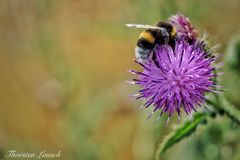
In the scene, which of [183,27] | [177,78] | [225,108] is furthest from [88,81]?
[177,78]

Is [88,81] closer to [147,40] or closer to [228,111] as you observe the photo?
[228,111]

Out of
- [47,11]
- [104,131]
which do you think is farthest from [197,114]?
[104,131]

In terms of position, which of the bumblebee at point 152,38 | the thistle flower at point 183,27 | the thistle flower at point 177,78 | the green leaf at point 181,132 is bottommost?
the green leaf at point 181,132

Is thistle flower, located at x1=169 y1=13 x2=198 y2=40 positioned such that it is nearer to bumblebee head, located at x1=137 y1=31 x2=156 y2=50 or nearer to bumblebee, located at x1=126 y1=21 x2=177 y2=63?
bumblebee, located at x1=126 y1=21 x2=177 y2=63

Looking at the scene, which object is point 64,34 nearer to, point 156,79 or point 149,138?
point 149,138

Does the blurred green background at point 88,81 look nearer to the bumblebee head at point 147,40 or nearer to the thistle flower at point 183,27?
the thistle flower at point 183,27

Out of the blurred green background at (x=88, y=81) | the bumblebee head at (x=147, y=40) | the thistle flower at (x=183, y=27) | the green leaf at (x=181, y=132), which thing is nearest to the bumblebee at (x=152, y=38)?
the bumblebee head at (x=147, y=40)

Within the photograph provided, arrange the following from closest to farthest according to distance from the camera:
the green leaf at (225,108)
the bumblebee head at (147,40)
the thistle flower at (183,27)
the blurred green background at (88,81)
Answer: the bumblebee head at (147,40)
the thistle flower at (183,27)
the green leaf at (225,108)
the blurred green background at (88,81)
